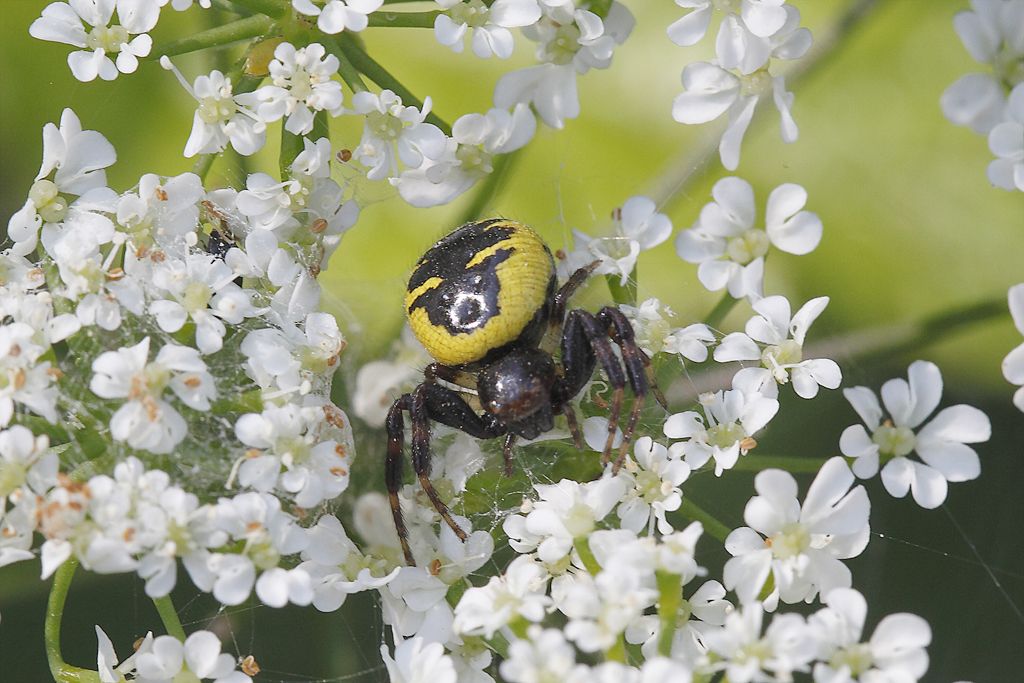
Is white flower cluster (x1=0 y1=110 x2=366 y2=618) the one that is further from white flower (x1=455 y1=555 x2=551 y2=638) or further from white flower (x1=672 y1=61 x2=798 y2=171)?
white flower (x1=672 y1=61 x2=798 y2=171)

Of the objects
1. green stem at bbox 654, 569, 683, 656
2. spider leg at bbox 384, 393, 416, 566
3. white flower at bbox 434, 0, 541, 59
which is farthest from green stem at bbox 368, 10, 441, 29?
green stem at bbox 654, 569, 683, 656

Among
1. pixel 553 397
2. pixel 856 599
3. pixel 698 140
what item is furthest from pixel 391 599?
pixel 698 140

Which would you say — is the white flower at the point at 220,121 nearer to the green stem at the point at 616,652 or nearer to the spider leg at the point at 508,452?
the spider leg at the point at 508,452

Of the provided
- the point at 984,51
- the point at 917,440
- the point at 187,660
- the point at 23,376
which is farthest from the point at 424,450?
the point at 984,51

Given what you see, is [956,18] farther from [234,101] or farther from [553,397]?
[234,101]

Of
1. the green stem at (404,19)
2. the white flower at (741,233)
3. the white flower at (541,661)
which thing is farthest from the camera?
the white flower at (741,233)

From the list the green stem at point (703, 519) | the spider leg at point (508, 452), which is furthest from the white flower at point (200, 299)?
the green stem at point (703, 519)
